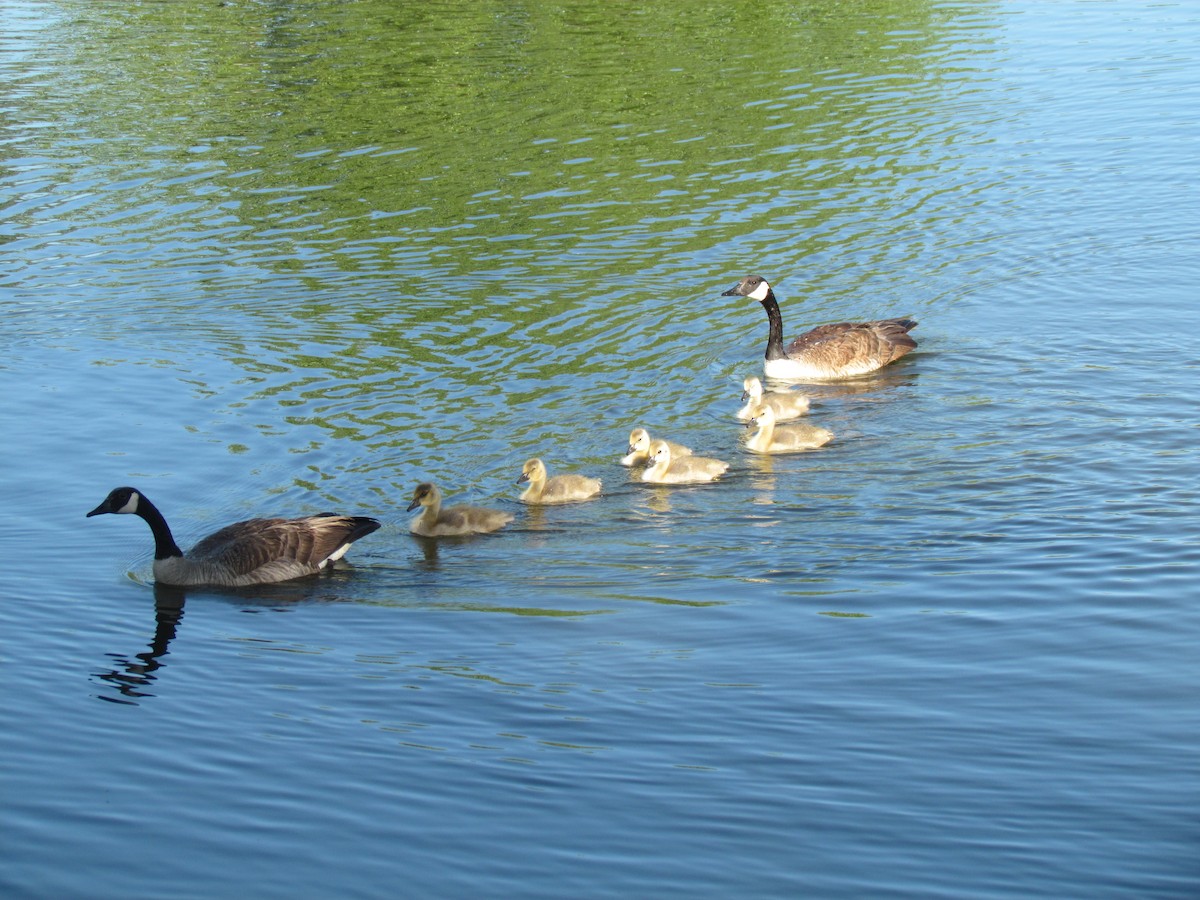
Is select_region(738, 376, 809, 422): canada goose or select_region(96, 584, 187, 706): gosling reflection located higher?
select_region(738, 376, 809, 422): canada goose

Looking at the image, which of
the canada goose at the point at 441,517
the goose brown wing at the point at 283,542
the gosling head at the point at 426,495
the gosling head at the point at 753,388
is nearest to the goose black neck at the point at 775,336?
the gosling head at the point at 753,388

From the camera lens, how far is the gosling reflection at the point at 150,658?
1059cm

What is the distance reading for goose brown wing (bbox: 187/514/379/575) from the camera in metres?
12.4

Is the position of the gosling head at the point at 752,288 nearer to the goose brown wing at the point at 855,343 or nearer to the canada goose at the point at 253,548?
the goose brown wing at the point at 855,343

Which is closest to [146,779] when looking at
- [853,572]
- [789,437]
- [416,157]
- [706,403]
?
[853,572]

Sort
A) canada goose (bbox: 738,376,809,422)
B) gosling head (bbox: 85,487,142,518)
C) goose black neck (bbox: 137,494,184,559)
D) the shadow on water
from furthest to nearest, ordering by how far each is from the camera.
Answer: canada goose (bbox: 738,376,809,422) < gosling head (bbox: 85,487,142,518) < goose black neck (bbox: 137,494,184,559) < the shadow on water

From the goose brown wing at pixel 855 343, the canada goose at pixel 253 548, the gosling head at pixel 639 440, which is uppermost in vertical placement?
the goose brown wing at pixel 855 343

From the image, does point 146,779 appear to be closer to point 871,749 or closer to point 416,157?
point 871,749

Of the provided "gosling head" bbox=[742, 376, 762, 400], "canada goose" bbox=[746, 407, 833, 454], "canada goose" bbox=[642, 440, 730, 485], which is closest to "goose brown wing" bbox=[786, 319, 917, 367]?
"gosling head" bbox=[742, 376, 762, 400]

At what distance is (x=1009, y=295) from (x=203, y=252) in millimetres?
11539

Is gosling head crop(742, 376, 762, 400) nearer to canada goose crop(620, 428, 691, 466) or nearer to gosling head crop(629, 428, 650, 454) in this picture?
canada goose crop(620, 428, 691, 466)

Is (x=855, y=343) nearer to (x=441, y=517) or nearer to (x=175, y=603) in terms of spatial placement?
(x=441, y=517)

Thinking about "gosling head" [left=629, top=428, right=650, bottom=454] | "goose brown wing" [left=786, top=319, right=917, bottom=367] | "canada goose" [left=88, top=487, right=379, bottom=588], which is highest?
"goose brown wing" [left=786, top=319, right=917, bottom=367]

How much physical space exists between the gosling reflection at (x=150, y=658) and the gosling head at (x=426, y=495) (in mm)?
2106
